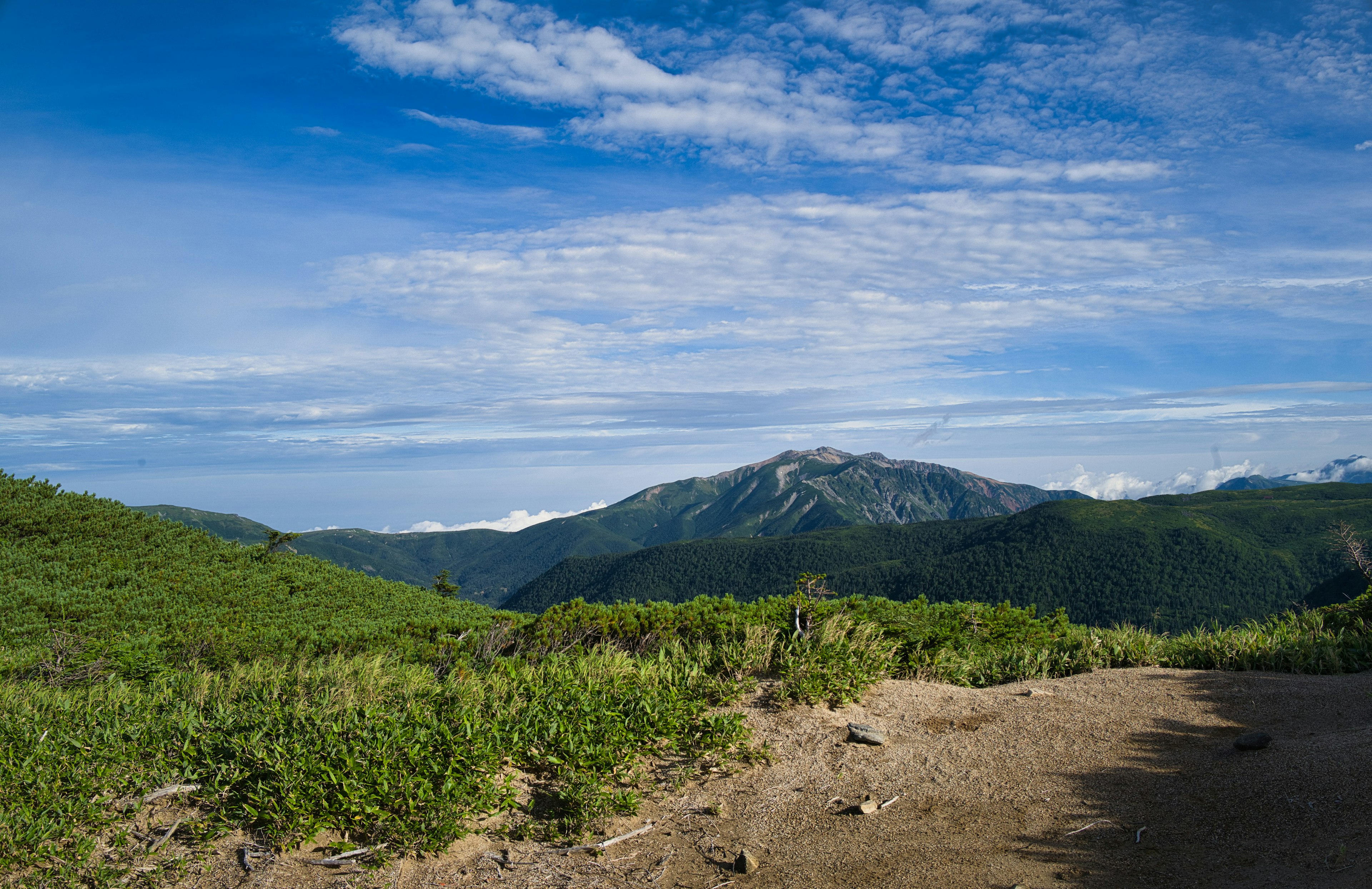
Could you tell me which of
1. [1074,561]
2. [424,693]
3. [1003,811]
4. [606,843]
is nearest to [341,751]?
[424,693]

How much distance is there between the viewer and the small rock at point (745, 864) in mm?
4863

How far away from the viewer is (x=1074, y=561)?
483ft

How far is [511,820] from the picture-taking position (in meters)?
5.39

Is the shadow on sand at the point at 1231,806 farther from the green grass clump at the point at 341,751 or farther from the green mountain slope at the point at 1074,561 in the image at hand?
the green mountain slope at the point at 1074,561

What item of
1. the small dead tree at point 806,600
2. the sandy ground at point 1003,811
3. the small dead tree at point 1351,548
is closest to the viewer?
the sandy ground at point 1003,811

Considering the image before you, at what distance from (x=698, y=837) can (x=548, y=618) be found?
5.99 meters

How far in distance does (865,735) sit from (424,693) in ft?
13.0

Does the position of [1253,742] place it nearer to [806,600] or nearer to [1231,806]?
[1231,806]

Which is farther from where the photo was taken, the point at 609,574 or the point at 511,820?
Result: the point at 609,574

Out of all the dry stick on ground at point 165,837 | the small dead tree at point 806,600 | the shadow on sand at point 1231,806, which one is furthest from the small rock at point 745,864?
the small dead tree at point 806,600

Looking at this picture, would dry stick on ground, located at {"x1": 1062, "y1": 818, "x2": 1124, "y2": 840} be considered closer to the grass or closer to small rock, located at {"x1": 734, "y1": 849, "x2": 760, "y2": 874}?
small rock, located at {"x1": 734, "y1": 849, "x2": 760, "y2": 874}

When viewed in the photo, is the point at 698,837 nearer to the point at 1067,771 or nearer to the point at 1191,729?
the point at 1067,771

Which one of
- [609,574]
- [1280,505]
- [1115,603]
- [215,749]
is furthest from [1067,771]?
[1280,505]

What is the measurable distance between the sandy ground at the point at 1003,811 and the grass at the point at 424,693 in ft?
1.02
